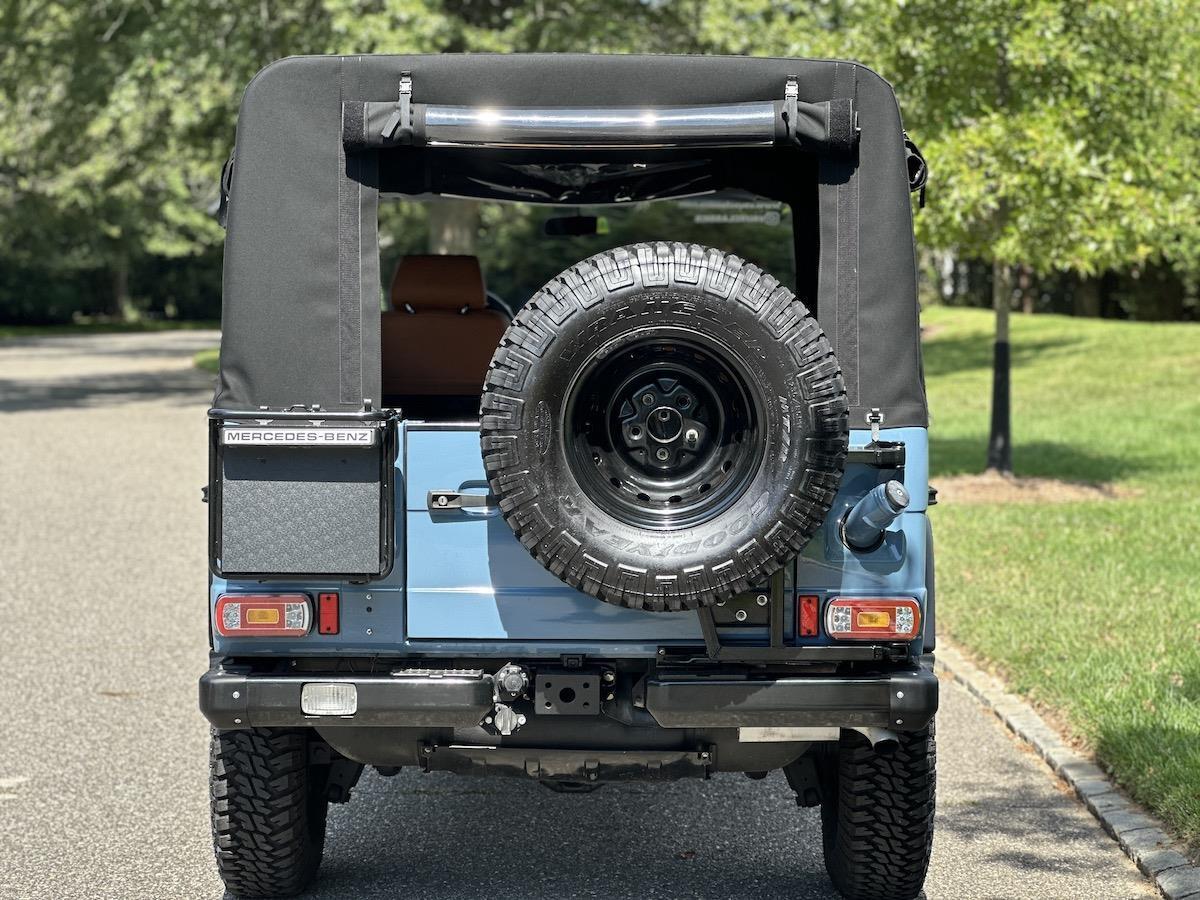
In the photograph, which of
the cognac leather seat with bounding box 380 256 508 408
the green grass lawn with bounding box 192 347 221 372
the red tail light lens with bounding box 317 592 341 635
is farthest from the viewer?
the green grass lawn with bounding box 192 347 221 372

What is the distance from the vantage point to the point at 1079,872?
498 cm

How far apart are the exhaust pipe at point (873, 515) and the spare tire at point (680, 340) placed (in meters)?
0.16

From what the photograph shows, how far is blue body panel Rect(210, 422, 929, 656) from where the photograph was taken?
4.18 m

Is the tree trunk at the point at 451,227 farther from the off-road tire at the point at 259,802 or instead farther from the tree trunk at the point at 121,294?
the tree trunk at the point at 121,294

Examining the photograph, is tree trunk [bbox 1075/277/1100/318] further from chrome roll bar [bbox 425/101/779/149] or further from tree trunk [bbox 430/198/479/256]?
chrome roll bar [bbox 425/101/779/149]

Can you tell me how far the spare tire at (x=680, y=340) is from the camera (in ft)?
12.6

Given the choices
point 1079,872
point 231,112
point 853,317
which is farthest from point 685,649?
point 231,112

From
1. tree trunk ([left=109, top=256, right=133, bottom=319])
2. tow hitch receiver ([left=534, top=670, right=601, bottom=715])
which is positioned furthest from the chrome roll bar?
tree trunk ([left=109, top=256, right=133, bottom=319])

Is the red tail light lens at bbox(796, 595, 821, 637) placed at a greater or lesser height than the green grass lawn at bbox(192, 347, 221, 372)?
lesser

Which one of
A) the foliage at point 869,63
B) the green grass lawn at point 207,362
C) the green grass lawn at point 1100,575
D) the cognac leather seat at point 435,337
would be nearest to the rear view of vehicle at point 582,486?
the cognac leather seat at point 435,337

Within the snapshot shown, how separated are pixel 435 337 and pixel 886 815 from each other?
215cm

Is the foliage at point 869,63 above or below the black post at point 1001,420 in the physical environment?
above

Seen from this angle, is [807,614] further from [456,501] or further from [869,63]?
[869,63]

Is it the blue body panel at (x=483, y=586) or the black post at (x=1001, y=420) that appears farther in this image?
the black post at (x=1001, y=420)
